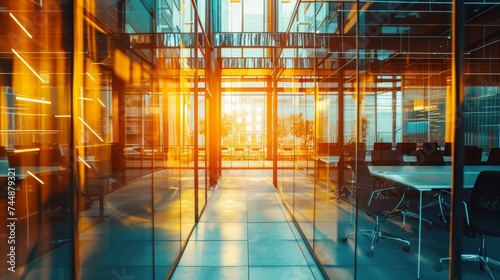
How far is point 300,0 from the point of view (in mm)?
5328

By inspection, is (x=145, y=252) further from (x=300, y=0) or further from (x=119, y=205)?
(x=300, y=0)

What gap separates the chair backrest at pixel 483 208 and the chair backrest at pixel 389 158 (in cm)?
267

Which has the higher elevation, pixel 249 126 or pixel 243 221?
pixel 249 126

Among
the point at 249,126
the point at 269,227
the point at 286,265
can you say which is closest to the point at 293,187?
the point at 269,227

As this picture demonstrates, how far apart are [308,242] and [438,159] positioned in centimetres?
333

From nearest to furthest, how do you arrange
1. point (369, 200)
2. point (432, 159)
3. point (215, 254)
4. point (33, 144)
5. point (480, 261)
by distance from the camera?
point (480, 261)
point (215, 254)
point (369, 200)
point (33, 144)
point (432, 159)

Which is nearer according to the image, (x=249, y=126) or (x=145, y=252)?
(x=145, y=252)

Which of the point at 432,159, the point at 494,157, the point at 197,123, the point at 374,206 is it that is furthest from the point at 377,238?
the point at 197,123

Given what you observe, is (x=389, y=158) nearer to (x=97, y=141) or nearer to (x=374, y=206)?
(x=374, y=206)

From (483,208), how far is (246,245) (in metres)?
2.78

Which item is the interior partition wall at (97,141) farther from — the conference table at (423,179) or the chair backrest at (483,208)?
the chair backrest at (483,208)

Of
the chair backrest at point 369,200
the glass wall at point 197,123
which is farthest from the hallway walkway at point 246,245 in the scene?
the chair backrest at point 369,200

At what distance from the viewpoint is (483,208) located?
A: 124 inches

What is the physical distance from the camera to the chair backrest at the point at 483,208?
9.89 ft
